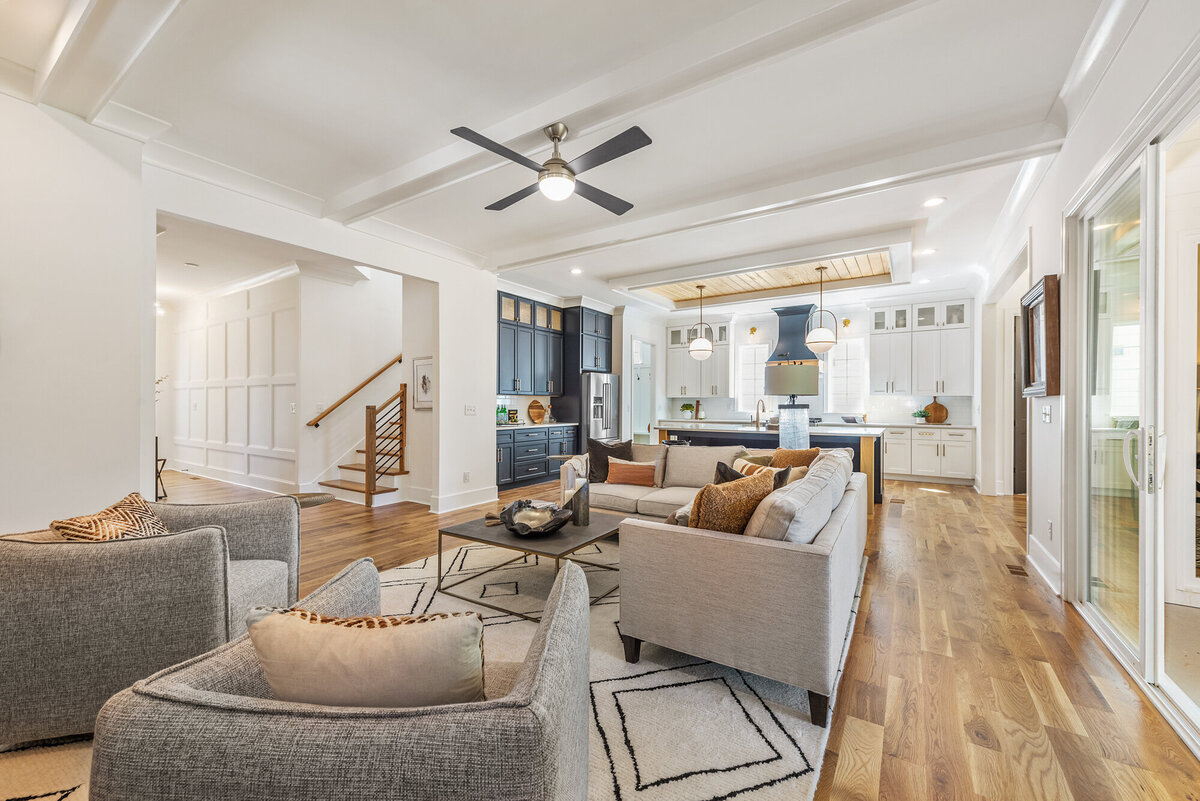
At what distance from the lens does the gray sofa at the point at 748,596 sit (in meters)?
1.81

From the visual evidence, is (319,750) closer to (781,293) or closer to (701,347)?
(701,347)

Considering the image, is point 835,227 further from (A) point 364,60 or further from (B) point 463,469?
(B) point 463,469

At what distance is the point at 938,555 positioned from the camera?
3.73 meters

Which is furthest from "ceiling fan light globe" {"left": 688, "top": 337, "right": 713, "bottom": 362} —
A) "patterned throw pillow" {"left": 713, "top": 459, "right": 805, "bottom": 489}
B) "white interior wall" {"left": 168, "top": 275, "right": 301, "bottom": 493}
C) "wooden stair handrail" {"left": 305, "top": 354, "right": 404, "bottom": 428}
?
"white interior wall" {"left": 168, "top": 275, "right": 301, "bottom": 493}

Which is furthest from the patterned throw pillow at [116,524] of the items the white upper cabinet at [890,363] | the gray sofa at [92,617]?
the white upper cabinet at [890,363]

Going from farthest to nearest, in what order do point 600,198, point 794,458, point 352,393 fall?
point 352,393 → point 794,458 → point 600,198

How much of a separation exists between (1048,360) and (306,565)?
15.7ft

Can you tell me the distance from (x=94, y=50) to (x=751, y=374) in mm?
8095

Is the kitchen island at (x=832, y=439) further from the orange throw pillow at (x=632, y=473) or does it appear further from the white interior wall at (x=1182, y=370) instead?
the white interior wall at (x=1182, y=370)

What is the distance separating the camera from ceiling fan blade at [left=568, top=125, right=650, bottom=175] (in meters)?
2.42

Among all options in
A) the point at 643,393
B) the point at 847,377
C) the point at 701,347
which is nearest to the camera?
the point at 701,347

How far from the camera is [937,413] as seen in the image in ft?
23.8

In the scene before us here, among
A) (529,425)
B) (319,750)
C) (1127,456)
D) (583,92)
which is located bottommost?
(319,750)

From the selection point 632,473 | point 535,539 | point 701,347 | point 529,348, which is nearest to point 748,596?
point 535,539
